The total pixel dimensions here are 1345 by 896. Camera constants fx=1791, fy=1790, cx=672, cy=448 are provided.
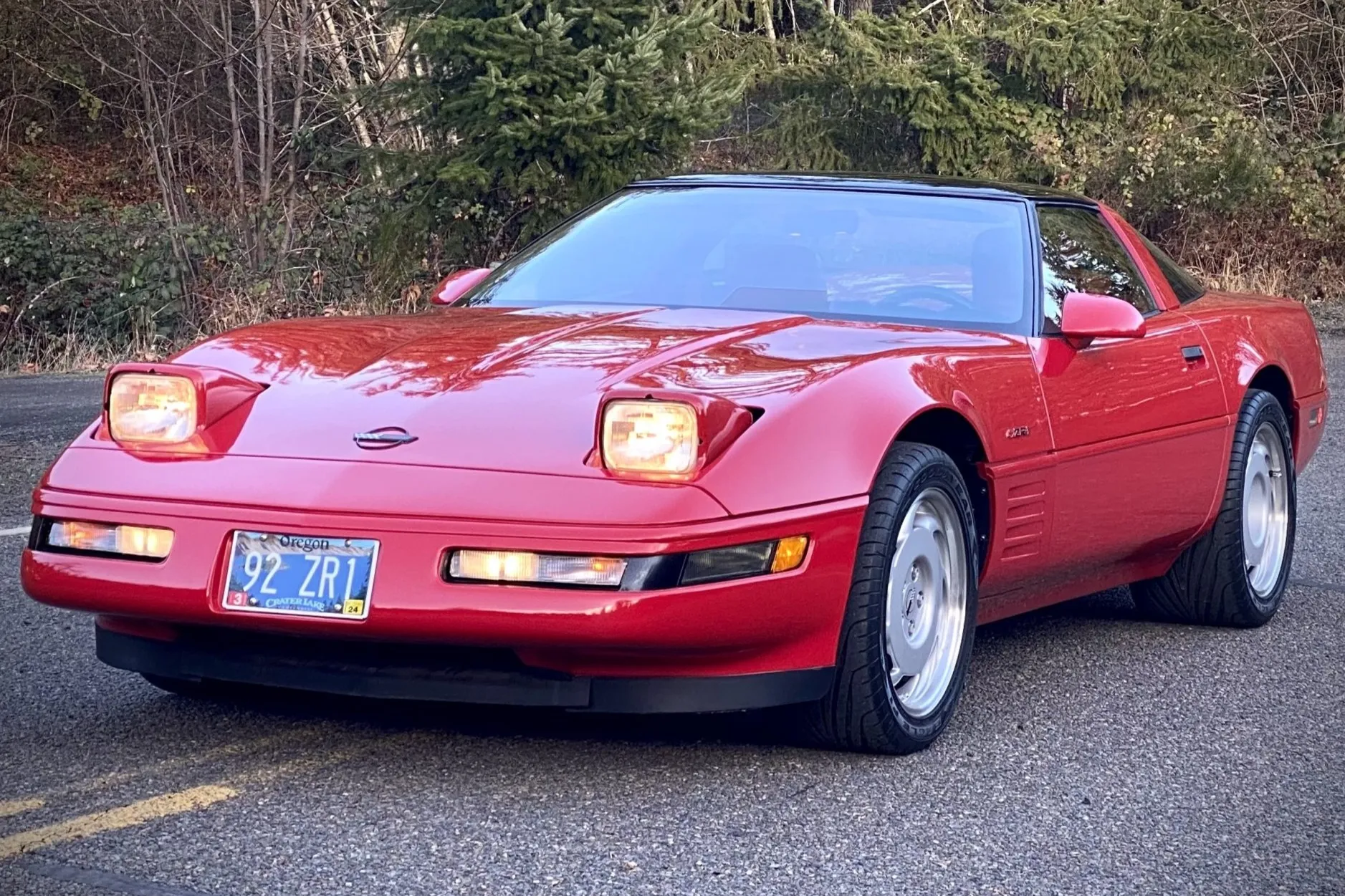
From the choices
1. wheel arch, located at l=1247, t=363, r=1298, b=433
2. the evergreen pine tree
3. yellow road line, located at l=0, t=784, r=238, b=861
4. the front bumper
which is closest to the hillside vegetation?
the evergreen pine tree

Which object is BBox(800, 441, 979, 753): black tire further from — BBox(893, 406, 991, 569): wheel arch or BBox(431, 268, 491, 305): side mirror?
BBox(431, 268, 491, 305): side mirror

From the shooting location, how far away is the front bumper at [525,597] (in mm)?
3195

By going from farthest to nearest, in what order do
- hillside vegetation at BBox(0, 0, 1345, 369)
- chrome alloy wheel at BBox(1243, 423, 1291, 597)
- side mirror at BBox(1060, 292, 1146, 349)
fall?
hillside vegetation at BBox(0, 0, 1345, 369), chrome alloy wheel at BBox(1243, 423, 1291, 597), side mirror at BBox(1060, 292, 1146, 349)

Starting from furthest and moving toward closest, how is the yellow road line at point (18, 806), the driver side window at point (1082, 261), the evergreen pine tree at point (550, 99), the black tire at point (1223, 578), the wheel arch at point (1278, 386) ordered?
the evergreen pine tree at point (550, 99), the wheel arch at point (1278, 386), the black tire at point (1223, 578), the driver side window at point (1082, 261), the yellow road line at point (18, 806)

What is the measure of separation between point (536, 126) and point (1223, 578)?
34.3 ft

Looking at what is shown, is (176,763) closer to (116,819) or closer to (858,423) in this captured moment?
(116,819)

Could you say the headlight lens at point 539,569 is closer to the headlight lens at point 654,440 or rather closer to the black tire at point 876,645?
the headlight lens at point 654,440

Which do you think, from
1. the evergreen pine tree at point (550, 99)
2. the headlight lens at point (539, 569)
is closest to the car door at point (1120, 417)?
the headlight lens at point (539, 569)

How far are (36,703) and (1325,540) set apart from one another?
4824mm

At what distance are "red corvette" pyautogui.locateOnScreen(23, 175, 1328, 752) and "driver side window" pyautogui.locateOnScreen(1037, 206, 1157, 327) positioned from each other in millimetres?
44

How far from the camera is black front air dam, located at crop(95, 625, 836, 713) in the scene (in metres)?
3.36

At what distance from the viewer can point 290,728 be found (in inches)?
151

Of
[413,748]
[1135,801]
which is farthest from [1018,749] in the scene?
[413,748]

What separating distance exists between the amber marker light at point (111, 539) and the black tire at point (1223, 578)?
3165 millimetres
